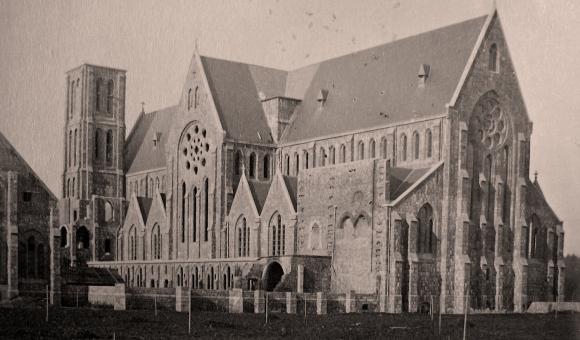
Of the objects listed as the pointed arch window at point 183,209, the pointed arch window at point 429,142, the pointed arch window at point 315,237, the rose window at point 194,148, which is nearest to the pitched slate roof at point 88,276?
the pointed arch window at point 183,209

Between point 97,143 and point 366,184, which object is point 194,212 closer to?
point 97,143

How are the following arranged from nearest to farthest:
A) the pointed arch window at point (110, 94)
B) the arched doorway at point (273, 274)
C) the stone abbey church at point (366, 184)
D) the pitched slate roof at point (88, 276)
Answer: the stone abbey church at point (366, 184)
the pitched slate roof at point (88, 276)
the arched doorway at point (273, 274)
the pointed arch window at point (110, 94)

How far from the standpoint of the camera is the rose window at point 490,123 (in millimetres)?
75625

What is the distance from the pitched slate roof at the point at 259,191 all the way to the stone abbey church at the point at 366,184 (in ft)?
0.39

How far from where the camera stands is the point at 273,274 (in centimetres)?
7581

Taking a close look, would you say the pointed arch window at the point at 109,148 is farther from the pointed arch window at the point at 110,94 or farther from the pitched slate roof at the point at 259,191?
the pitched slate roof at the point at 259,191

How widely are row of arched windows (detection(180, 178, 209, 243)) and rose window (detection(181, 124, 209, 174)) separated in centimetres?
182

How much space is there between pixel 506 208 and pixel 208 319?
31.9m

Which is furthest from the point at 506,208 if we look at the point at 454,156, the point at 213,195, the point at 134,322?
the point at 134,322

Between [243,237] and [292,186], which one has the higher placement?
[292,186]

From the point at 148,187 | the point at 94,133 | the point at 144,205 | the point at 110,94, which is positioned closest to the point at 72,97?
the point at 110,94

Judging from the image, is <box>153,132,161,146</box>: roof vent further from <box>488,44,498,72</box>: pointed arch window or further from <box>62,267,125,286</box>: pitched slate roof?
<box>488,44,498,72</box>: pointed arch window

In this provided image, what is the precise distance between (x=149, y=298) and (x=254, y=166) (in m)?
27.2

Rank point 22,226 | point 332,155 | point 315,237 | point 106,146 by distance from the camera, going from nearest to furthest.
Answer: point 22,226, point 315,237, point 332,155, point 106,146
